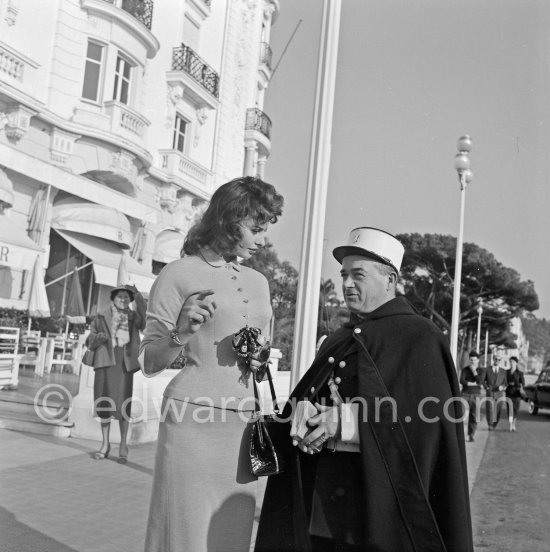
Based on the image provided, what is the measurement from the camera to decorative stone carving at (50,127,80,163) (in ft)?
48.2

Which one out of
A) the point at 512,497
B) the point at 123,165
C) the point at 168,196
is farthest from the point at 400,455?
the point at 168,196

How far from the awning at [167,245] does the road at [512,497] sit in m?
10.8

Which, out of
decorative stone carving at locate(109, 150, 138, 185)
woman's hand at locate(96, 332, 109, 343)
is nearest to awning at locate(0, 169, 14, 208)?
decorative stone carving at locate(109, 150, 138, 185)

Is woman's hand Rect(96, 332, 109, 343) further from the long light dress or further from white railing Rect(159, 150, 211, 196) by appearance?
white railing Rect(159, 150, 211, 196)

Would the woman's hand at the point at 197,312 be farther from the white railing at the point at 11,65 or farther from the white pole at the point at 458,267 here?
the white railing at the point at 11,65

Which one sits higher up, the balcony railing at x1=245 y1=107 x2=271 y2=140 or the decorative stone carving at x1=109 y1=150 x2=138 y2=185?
the balcony railing at x1=245 y1=107 x2=271 y2=140

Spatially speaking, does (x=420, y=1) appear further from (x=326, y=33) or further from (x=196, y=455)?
(x=196, y=455)

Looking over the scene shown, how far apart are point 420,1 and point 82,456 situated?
210 inches

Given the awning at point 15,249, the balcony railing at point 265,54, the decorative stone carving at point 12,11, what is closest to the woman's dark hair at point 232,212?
the awning at point 15,249

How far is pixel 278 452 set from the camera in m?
2.20

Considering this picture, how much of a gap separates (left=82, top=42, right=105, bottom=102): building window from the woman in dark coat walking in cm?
1057

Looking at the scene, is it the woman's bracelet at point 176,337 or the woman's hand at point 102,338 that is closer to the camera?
the woman's bracelet at point 176,337

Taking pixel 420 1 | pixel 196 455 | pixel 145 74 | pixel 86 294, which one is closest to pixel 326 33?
pixel 420 1

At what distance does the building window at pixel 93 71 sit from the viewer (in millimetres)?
15766
